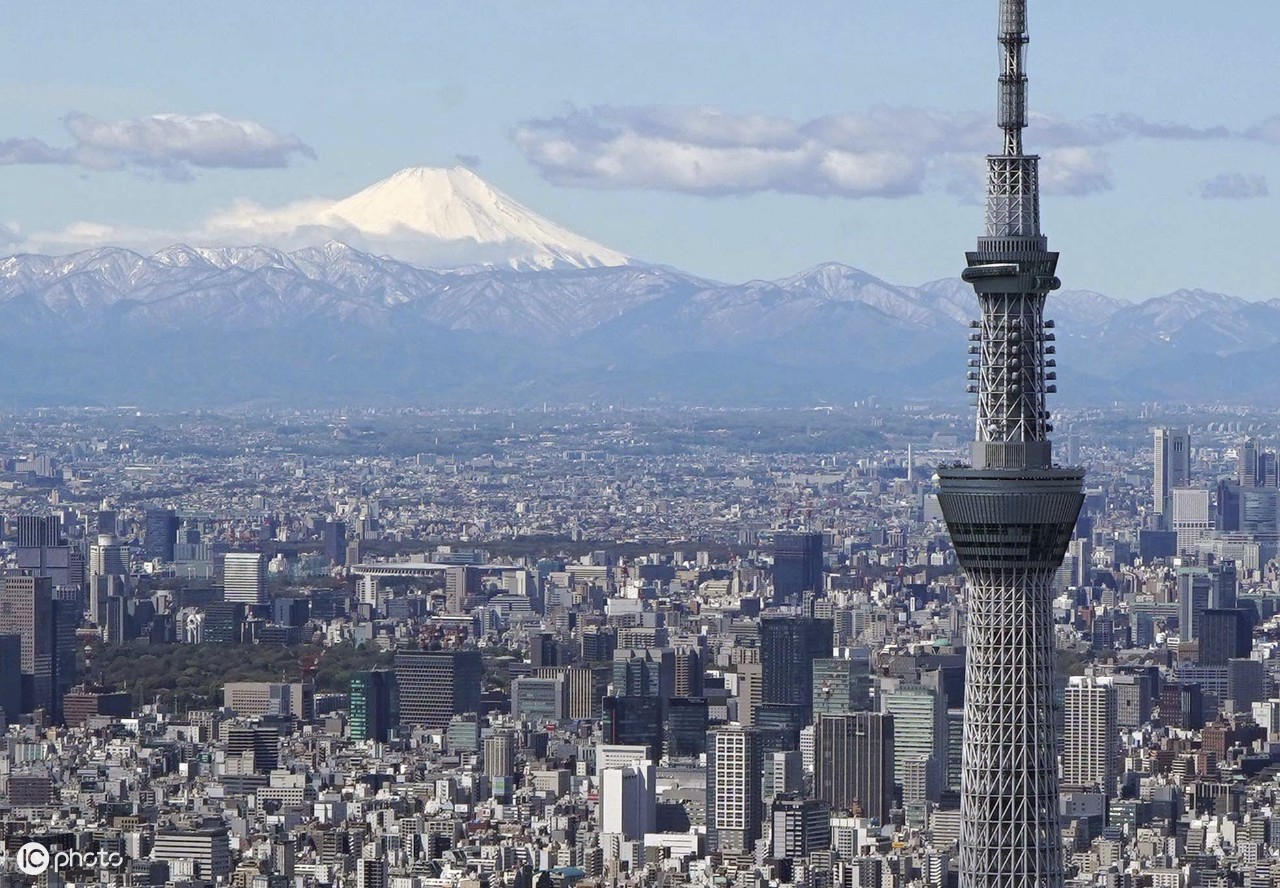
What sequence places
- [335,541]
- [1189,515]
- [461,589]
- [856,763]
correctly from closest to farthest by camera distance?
1. [856,763]
2. [461,589]
3. [335,541]
4. [1189,515]

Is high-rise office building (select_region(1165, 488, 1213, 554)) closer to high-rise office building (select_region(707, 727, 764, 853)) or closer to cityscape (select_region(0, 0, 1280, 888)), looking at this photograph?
cityscape (select_region(0, 0, 1280, 888))

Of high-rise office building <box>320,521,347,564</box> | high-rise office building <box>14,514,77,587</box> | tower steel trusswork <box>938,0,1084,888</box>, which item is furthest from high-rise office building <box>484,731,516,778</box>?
high-rise office building <box>320,521,347,564</box>

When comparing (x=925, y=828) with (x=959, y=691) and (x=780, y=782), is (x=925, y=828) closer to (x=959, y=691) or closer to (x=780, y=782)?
(x=780, y=782)

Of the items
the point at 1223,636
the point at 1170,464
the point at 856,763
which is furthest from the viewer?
the point at 1170,464

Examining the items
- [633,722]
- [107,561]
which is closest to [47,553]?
[107,561]

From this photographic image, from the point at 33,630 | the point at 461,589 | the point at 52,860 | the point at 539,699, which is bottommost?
the point at 52,860

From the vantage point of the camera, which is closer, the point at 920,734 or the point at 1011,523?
the point at 1011,523

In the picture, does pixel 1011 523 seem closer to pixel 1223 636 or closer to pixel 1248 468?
pixel 1223 636
